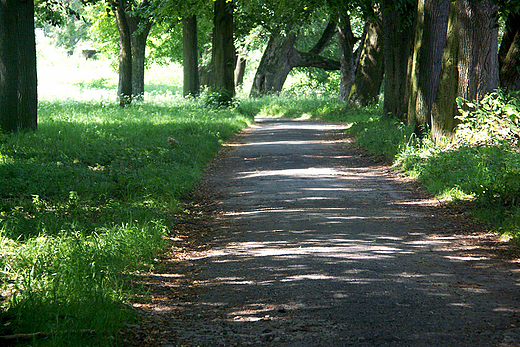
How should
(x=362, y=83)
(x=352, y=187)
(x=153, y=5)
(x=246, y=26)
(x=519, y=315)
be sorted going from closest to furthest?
(x=519, y=315)
(x=352, y=187)
(x=153, y=5)
(x=362, y=83)
(x=246, y=26)

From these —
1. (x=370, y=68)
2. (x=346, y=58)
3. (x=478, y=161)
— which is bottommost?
(x=478, y=161)

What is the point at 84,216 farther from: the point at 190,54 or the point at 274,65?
the point at 274,65

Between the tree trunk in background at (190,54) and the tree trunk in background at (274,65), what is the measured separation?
7.85 m

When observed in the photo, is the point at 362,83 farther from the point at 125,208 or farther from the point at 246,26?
the point at 125,208

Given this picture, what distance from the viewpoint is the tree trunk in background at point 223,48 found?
2686 cm

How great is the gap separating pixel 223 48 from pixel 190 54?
590 cm

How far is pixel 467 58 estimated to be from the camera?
38.7 feet

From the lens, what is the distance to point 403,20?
665 inches

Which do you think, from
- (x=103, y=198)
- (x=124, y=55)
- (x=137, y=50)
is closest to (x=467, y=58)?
(x=103, y=198)

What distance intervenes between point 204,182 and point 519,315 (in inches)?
300

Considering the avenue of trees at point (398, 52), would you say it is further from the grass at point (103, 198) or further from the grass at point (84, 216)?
the grass at point (84, 216)

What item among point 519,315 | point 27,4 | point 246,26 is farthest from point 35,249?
point 246,26

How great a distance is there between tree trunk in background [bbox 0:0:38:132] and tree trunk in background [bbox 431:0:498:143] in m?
9.38

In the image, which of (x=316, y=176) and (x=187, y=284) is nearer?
(x=187, y=284)
